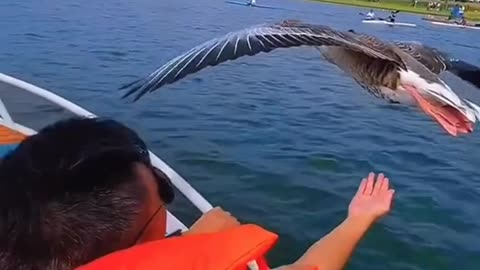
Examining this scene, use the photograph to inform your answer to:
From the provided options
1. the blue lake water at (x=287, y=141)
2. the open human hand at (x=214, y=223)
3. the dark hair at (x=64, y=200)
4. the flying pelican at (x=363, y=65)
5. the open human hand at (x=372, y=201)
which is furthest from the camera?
the blue lake water at (x=287, y=141)

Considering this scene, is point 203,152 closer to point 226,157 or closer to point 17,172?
point 226,157

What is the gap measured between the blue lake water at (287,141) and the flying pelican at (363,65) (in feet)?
1.41

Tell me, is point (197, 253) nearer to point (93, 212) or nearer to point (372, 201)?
point (93, 212)

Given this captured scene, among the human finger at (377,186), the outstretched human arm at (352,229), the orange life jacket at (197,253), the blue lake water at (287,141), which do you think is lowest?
the blue lake water at (287,141)

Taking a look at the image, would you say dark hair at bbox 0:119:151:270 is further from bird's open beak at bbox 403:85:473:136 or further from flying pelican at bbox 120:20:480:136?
bird's open beak at bbox 403:85:473:136

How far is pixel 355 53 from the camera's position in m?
3.75

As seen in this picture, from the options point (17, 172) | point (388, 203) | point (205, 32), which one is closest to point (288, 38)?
point (388, 203)

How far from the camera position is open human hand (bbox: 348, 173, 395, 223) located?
2051 millimetres

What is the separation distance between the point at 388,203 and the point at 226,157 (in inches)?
179

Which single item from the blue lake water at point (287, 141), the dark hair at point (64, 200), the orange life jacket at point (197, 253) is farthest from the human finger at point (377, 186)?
the blue lake water at point (287, 141)

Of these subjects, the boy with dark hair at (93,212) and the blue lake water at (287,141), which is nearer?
the boy with dark hair at (93,212)

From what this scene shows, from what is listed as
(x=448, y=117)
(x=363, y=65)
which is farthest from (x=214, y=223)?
(x=363, y=65)

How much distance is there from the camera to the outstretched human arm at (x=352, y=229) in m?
1.82

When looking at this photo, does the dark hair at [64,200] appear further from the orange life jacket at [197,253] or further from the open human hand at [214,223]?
the open human hand at [214,223]
